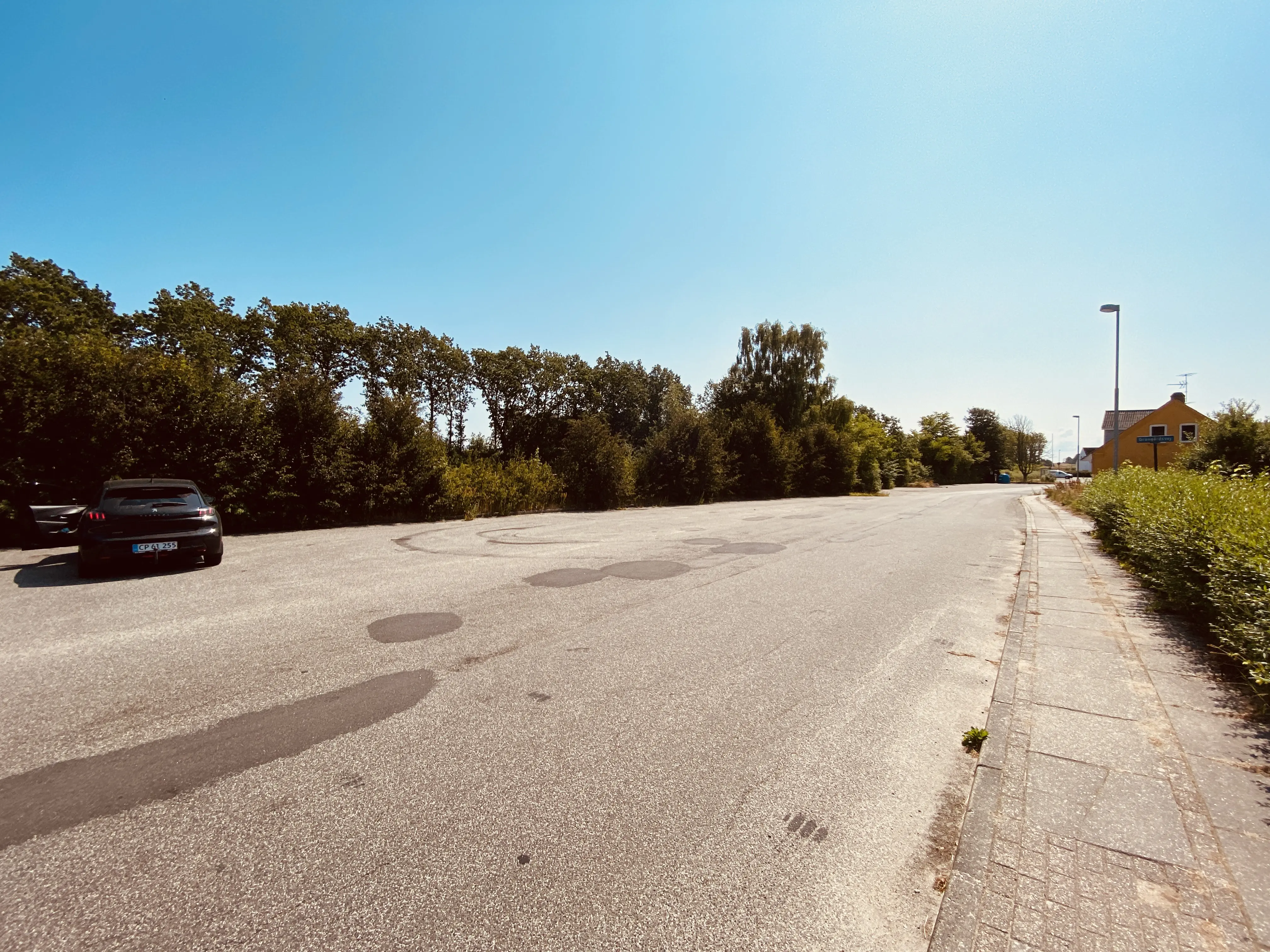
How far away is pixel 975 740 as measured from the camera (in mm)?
3488

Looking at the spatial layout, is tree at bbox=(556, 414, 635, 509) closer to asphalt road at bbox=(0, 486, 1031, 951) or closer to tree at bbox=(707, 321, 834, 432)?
asphalt road at bbox=(0, 486, 1031, 951)

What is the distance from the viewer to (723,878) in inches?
89.7

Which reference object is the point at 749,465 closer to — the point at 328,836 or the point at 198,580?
the point at 198,580

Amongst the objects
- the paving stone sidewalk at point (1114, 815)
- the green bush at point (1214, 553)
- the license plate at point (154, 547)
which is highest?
the green bush at point (1214, 553)

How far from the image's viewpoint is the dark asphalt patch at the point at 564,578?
7.73m

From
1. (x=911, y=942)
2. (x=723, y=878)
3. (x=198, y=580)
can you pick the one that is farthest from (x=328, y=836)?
(x=198, y=580)

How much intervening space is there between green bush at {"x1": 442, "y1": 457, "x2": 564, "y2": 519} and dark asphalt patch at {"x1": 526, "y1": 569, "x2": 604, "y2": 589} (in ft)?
36.2

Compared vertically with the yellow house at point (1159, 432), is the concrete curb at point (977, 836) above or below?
below

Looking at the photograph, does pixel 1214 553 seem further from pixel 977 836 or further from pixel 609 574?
pixel 609 574

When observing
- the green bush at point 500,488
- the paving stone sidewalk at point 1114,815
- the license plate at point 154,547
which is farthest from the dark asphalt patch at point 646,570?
the green bush at point 500,488

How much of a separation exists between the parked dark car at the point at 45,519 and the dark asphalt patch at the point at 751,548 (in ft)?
40.9

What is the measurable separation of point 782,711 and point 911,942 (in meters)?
1.86

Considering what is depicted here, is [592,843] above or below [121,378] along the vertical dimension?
below

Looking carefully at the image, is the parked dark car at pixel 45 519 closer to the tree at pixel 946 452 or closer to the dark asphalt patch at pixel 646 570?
the dark asphalt patch at pixel 646 570
